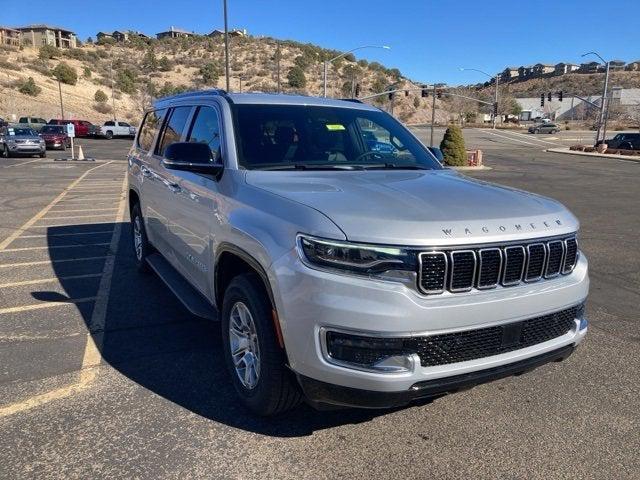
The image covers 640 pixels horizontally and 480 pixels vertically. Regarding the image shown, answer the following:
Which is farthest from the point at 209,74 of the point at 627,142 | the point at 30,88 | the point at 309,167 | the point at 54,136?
the point at 309,167

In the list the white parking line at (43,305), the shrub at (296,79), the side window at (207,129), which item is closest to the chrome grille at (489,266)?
the side window at (207,129)

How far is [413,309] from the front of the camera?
2615 mm

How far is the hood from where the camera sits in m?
2.68

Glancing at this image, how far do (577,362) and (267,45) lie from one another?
120 metres

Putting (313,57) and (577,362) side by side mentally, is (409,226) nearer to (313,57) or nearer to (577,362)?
(577,362)

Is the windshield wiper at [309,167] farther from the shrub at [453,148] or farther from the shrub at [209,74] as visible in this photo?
the shrub at [209,74]

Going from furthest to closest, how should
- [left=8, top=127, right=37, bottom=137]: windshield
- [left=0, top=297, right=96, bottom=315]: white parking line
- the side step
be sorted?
[left=8, top=127, right=37, bottom=137]: windshield
[left=0, top=297, right=96, bottom=315]: white parking line
the side step

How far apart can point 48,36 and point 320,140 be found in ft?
456

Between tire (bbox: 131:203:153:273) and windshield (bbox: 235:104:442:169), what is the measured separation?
9.02 feet

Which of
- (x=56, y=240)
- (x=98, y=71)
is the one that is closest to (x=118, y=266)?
(x=56, y=240)

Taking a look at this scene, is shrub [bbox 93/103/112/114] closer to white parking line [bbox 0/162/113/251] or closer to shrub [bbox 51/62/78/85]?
shrub [bbox 51/62/78/85]

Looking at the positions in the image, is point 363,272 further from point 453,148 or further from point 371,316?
point 453,148

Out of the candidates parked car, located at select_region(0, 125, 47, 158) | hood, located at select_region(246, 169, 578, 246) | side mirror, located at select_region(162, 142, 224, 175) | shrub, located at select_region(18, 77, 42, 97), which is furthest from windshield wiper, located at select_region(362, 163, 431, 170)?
shrub, located at select_region(18, 77, 42, 97)

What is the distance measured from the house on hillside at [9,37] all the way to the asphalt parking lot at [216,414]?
334ft
